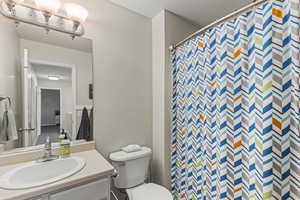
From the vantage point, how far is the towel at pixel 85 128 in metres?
1.33

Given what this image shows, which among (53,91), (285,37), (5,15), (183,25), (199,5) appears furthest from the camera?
(183,25)

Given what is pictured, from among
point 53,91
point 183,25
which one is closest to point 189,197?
point 53,91

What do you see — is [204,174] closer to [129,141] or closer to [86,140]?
[129,141]

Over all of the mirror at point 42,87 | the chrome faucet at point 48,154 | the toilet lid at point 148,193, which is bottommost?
the toilet lid at point 148,193

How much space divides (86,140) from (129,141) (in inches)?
17.8

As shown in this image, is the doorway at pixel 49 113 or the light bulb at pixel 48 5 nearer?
the light bulb at pixel 48 5

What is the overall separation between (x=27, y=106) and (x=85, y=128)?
48 cm

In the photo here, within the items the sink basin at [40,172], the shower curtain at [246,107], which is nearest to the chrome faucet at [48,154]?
the sink basin at [40,172]

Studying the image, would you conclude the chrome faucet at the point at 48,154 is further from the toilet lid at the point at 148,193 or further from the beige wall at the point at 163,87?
the beige wall at the point at 163,87

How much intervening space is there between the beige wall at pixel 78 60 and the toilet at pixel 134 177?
0.63 m

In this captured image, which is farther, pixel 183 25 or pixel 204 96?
pixel 183 25

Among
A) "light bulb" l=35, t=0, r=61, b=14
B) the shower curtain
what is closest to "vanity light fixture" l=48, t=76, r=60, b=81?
"light bulb" l=35, t=0, r=61, b=14

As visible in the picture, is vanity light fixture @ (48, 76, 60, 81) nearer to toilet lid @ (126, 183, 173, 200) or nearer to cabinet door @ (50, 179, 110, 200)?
cabinet door @ (50, 179, 110, 200)

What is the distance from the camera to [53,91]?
130 cm
